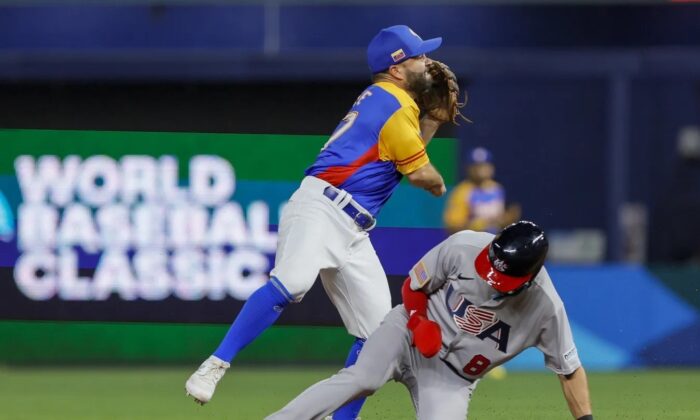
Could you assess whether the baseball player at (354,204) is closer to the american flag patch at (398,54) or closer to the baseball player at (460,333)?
the american flag patch at (398,54)

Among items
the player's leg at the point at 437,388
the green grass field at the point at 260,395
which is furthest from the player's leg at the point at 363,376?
the green grass field at the point at 260,395

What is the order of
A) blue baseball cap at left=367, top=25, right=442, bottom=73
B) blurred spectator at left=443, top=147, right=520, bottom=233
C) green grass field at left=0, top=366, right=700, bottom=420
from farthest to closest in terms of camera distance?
blurred spectator at left=443, top=147, right=520, bottom=233 < green grass field at left=0, top=366, right=700, bottom=420 < blue baseball cap at left=367, top=25, right=442, bottom=73

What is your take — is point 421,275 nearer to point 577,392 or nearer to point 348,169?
point 577,392

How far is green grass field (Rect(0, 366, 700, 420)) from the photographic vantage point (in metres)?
8.90

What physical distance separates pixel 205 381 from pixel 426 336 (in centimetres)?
110

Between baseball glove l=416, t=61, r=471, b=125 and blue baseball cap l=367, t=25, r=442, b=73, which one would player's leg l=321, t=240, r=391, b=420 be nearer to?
baseball glove l=416, t=61, r=471, b=125

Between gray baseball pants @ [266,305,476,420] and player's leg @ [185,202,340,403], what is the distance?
578mm

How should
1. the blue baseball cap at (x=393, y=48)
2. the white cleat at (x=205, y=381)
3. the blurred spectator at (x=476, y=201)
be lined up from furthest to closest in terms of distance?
the blurred spectator at (x=476, y=201), the blue baseball cap at (x=393, y=48), the white cleat at (x=205, y=381)

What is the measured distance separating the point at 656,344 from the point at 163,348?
13.7 feet

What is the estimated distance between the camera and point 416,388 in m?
6.56

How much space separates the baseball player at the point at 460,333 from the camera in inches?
233

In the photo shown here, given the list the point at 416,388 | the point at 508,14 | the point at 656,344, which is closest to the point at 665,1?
the point at 508,14

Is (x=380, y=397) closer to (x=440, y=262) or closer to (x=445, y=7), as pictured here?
(x=440, y=262)

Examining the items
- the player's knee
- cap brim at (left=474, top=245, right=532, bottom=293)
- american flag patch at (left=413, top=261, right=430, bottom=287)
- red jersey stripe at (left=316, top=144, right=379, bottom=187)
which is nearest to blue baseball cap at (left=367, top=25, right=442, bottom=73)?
red jersey stripe at (left=316, top=144, right=379, bottom=187)
